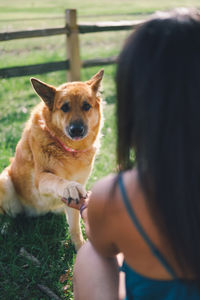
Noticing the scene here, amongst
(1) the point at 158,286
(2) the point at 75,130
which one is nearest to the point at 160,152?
(1) the point at 158,286

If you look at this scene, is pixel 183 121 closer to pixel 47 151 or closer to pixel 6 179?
pixel 47 151

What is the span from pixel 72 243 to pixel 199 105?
2.11m

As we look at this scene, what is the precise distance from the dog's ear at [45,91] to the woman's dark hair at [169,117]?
6.35 feet

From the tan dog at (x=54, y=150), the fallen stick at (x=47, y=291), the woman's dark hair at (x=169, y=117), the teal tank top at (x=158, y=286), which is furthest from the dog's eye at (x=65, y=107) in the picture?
the woman's dark hair at (x=169, y=117)

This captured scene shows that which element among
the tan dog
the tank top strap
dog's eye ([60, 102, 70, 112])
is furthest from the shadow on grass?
the tank top strap

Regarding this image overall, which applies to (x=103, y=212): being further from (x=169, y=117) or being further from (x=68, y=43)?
(x=68, y=43)

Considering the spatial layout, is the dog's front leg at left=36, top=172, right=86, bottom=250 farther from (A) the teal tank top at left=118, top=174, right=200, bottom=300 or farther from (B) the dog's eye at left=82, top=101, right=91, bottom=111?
(A) the teal tank top at left=118, top=174, right=200, bottom=300

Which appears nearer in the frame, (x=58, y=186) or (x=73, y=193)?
(x=73, y=193)

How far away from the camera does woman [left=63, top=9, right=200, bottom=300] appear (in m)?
1.08

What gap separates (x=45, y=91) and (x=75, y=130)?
453 mm

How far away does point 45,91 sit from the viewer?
3037mm

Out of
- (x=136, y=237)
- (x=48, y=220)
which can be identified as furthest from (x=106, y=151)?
(x=136, y=237)

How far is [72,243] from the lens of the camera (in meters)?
2.89

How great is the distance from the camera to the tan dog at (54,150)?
2.92 meters
